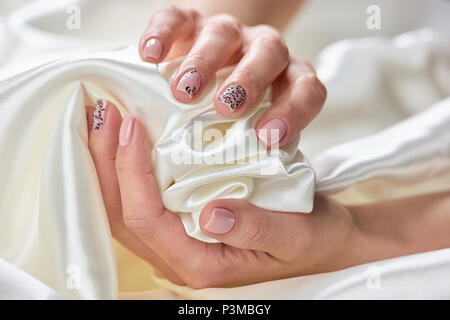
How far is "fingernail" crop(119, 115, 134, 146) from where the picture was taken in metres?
0.61

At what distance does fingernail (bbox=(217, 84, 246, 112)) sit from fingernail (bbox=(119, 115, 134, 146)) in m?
0.10

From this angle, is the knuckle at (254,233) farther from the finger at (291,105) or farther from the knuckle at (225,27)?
the knuckle at (225,27)

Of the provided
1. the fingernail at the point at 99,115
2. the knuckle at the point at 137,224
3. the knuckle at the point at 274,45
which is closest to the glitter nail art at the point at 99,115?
the fingernail at the point at 99,115

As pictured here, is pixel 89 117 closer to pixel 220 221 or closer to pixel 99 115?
pixel 99 115

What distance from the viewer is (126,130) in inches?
24.0

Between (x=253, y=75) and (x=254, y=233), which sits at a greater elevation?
(x=253, y=75)

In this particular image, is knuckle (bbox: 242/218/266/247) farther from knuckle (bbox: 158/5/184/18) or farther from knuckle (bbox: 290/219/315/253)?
knuckle (bbox: 158/5/184/18)

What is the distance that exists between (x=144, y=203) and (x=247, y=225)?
11 cm

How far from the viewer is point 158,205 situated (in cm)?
62

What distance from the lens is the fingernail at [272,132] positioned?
0.63 meters

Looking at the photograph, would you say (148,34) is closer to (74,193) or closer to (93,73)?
(93,73)

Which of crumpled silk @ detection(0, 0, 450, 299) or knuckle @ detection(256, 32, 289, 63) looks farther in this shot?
knuckle @ detection(256, 32, 289, 63)

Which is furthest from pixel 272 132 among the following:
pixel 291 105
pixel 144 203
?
pixel 144 203

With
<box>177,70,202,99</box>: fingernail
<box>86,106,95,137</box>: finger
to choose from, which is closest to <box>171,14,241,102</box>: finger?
<box>177,70,202,99</box>: fingernail
